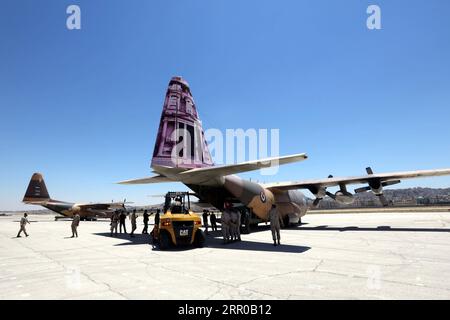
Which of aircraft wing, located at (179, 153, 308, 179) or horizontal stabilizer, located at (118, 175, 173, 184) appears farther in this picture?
horizontal stabilizer, located at (118, 175, 173, 184)

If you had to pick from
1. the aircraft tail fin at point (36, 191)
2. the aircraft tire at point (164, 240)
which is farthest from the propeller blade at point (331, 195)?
the aircraft tail fin at point (36, 191)

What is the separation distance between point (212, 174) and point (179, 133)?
2954 mm

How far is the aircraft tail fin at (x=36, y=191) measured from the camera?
1857 inches

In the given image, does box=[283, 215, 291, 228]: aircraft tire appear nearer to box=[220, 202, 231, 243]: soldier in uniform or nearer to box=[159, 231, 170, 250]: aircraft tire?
box=[220, 202, 231, 243]: soldier in uniform

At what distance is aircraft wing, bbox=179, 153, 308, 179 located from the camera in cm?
1224

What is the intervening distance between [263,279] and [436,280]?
3978 mm

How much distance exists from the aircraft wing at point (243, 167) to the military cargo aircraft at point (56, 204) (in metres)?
35.8

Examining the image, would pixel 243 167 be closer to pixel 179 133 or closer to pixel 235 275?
pixel 179 133

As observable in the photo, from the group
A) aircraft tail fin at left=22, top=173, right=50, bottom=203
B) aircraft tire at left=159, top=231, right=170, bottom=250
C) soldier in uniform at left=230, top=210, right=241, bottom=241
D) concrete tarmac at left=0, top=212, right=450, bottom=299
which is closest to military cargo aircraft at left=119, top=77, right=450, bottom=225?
soldier in uniform at left=230, top=210, right=241, bottom=241

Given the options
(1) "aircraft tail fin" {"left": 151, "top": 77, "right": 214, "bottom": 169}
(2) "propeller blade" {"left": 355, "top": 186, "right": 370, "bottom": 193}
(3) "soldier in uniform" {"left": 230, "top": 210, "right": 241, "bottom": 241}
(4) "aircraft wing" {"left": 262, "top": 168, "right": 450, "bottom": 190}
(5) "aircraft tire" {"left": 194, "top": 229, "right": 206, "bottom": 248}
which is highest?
(1) "aircraft tail fin" {"left": 151, "top": 77, "right": 214, "bottom": 169}

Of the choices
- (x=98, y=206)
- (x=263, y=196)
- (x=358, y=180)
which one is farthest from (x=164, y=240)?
(x=98, y=206)

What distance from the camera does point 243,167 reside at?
13680 mm

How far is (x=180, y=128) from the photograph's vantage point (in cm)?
1598
